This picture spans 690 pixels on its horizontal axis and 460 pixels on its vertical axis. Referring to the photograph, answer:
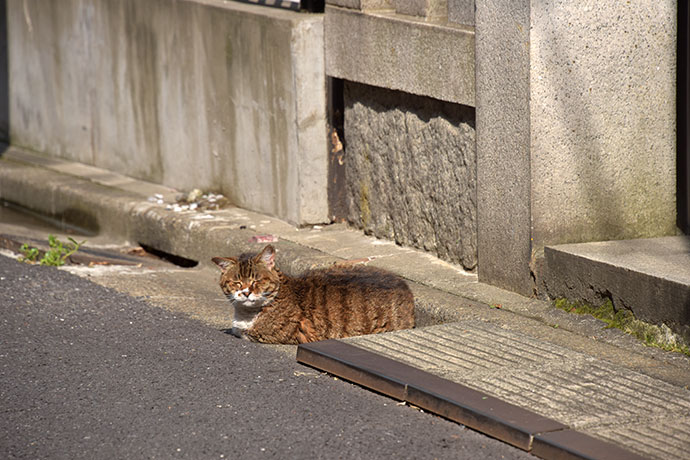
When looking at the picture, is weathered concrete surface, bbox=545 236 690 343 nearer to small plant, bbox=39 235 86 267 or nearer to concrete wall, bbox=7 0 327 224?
concrete wall, bbox=7 0 327 224

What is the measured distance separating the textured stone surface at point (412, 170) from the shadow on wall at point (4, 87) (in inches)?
201

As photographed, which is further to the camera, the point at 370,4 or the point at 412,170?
the point at 370,4

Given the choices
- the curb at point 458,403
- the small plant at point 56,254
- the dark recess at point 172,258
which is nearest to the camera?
the curb at point 458,403

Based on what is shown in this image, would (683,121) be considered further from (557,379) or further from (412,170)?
(557,379)

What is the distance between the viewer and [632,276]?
5320 mm

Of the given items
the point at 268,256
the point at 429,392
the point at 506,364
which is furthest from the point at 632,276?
the point at 268,256

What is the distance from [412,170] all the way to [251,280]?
1727 mm

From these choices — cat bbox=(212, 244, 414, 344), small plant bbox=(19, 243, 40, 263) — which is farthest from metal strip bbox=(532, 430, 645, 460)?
small plant bbox=(19, 243, 40, 263)

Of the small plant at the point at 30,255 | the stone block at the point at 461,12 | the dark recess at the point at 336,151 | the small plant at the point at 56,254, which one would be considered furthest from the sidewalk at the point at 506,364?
the stone block at the point at 461,12

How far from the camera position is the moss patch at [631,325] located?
5160mm

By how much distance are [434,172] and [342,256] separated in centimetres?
79

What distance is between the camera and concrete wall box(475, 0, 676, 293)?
5746mm

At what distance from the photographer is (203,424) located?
4555mm

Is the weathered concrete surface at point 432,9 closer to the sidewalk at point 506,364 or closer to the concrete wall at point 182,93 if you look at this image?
the concrete wall at point 182,93
